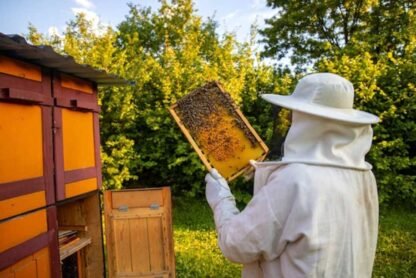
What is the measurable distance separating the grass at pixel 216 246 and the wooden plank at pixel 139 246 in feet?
4.33

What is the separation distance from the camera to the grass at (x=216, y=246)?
5032 mm

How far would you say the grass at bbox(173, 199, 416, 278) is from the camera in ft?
16.5

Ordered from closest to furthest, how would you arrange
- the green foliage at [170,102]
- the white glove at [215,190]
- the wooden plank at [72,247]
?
the white glove at [215,190] → the wooden plank at [72,247] → the green foliage at [170,102]

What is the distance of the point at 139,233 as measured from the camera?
12.3ft

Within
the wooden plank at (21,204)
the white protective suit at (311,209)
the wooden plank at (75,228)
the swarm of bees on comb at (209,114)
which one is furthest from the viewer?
the wooden plank at (75,228)

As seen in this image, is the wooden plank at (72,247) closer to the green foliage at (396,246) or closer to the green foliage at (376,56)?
the green foliage at (396,246)

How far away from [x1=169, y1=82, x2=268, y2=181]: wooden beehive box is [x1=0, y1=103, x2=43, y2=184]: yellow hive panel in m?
0.92

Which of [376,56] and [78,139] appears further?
[376,56]

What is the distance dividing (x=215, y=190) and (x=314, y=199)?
596 mm

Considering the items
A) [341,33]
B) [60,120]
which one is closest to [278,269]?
[60,120]

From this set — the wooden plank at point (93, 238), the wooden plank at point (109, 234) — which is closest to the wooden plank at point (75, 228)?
the wooden plank at point (93, 238)

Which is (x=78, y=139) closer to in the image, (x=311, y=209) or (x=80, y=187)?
(x=80, y=187)


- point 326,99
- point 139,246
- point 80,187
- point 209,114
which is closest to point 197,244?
point 139,246

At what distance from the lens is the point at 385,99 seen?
7781 millimetres
